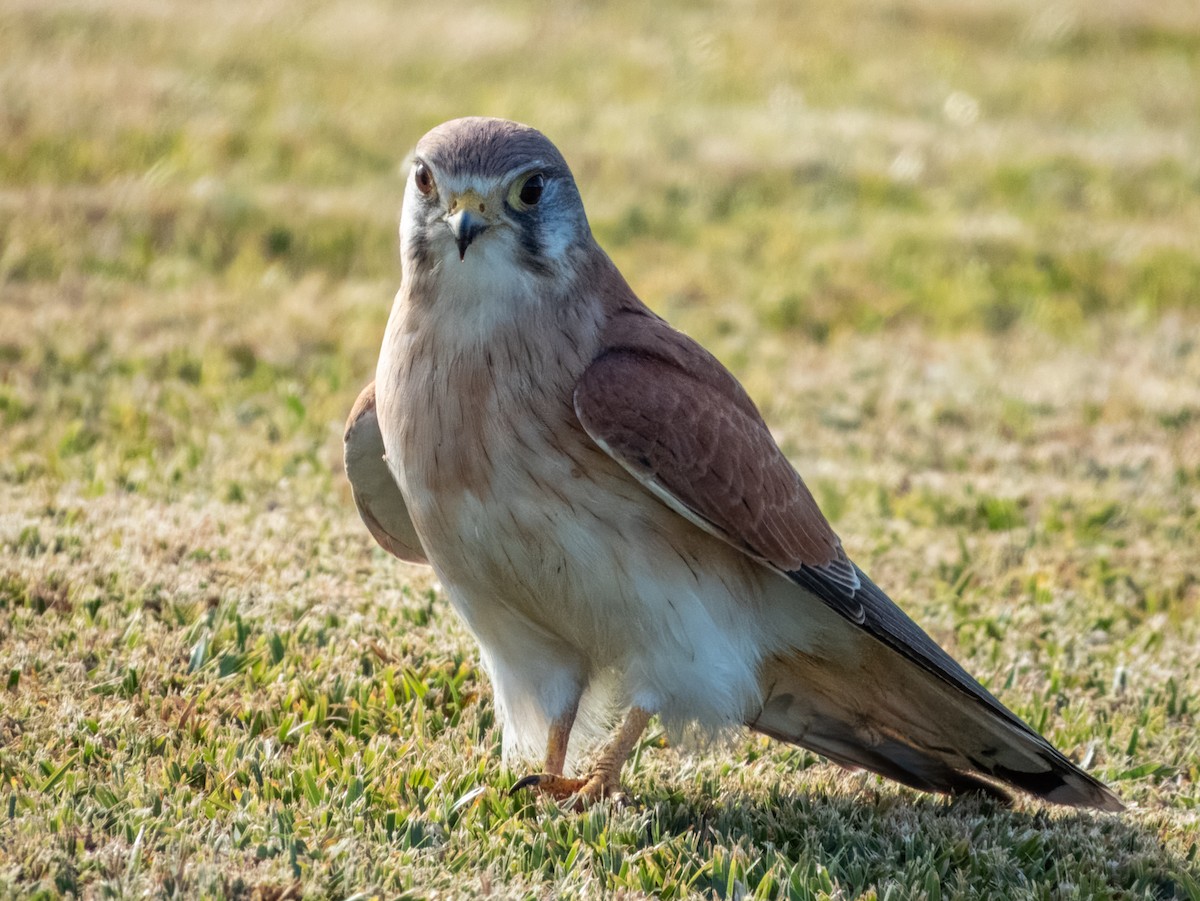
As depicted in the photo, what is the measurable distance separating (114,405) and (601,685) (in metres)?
3.76

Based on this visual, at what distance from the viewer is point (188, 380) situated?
26.0ft

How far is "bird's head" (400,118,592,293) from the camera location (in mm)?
3996

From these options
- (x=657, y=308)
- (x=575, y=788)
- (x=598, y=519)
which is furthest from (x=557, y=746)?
(x=657, y=308)

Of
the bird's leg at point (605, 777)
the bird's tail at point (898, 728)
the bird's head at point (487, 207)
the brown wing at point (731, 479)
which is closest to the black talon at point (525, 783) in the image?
the bird's leg at point (605, 777)

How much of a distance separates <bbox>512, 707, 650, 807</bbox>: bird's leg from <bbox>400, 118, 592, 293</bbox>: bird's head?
1299 mm

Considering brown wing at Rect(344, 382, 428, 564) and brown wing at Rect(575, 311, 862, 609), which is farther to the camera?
brown wing at Rect(344, 382, 428, 564)

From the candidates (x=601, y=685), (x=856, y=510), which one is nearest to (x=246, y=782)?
(x=601, y=685)

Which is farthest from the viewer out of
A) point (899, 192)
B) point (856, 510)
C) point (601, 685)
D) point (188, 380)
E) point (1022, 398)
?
point (899, 192)

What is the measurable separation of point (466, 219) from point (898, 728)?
6.69 feet

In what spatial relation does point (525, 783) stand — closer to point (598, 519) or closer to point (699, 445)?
point (598, 519)

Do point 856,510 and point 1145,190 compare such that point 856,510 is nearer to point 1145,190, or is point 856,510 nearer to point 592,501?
point 592,501

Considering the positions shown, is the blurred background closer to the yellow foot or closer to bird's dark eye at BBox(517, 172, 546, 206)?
the yellow foot

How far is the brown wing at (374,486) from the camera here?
4594 millimetres

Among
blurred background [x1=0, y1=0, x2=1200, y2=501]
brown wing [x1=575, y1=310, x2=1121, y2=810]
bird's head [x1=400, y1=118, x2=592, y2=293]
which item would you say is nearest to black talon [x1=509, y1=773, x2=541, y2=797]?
brown wing [x1=575, y1=310, x2=1121, y2=810]
